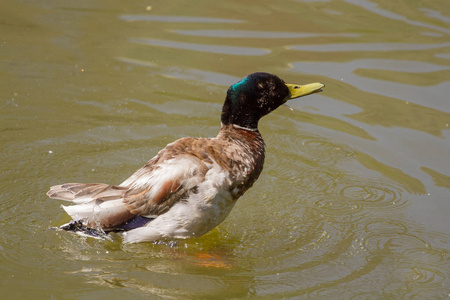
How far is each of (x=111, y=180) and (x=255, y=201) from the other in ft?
4.77

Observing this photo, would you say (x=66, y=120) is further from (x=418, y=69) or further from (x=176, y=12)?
(x=418, y=69)

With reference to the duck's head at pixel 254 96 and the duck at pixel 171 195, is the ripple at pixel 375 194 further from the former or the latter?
the duck at pixel 171 195

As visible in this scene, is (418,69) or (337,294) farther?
(418,69)

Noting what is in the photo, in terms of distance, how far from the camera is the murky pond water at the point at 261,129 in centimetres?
520

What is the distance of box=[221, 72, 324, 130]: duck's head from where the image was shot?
5.87m

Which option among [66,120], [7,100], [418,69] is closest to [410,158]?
[418,69]

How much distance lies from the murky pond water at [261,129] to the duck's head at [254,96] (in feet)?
2.96

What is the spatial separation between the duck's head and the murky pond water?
90cm

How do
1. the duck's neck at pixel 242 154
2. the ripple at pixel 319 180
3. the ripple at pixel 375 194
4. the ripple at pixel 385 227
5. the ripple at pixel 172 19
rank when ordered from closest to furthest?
1. the duck's neck at pixel 242 154
2. the ripple at pixel 385 227
3. the ripple at pixel 375 194
4. the ripple at pixel 319 180
5. the ripple at pixel 172 19

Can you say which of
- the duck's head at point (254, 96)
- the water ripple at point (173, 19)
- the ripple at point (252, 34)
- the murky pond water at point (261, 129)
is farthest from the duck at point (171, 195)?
the water ripple at point (173, 19)

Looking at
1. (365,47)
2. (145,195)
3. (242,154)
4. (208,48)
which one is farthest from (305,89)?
(365,47)

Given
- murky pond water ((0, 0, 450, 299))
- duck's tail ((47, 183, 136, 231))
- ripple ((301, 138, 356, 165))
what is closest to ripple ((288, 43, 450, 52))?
murky pond water ((0, 0, 450, 299))

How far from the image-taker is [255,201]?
644 cm

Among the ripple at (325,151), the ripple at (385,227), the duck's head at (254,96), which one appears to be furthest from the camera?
the ripple at (325,151)
